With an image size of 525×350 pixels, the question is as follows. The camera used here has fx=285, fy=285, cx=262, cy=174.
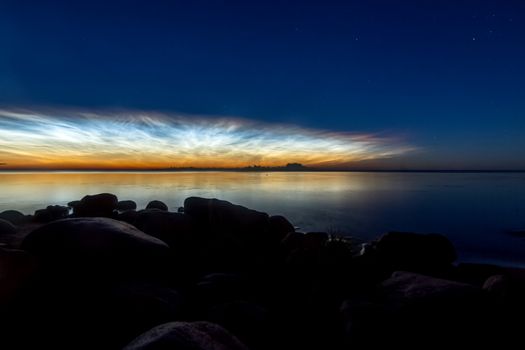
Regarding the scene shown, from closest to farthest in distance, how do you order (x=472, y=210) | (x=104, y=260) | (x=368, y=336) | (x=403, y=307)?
(x=368, y=336)
(x=403, y=307)
(x=104, y=260)
(x=472, y=210)

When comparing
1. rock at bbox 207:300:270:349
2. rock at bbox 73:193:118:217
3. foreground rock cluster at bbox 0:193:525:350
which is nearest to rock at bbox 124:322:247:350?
foreground rock cluster at bbox 0:193:525:350

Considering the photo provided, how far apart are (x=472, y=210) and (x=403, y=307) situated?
3090 cm

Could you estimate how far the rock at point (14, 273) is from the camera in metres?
5.50

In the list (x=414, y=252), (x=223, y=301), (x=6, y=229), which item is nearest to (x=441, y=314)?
(x=223, y=301)

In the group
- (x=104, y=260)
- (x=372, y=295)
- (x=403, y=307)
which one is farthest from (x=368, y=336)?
(x=104, y=260)

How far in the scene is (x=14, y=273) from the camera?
18.7 feet

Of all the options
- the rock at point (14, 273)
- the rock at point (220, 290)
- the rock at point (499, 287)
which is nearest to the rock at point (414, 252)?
the rock at point (499, 287)

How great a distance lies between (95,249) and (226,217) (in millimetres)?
9027

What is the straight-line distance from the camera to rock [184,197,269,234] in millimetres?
14922

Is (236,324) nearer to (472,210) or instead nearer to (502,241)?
(502,241)

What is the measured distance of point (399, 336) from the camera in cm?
487

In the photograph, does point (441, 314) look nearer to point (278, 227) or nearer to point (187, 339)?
point (187, 339)

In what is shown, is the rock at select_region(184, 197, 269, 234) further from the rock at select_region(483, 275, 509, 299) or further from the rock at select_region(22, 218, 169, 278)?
the rock at select_region(483, 275, 509, 299)

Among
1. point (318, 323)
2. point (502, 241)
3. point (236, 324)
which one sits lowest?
point (502, 241)
